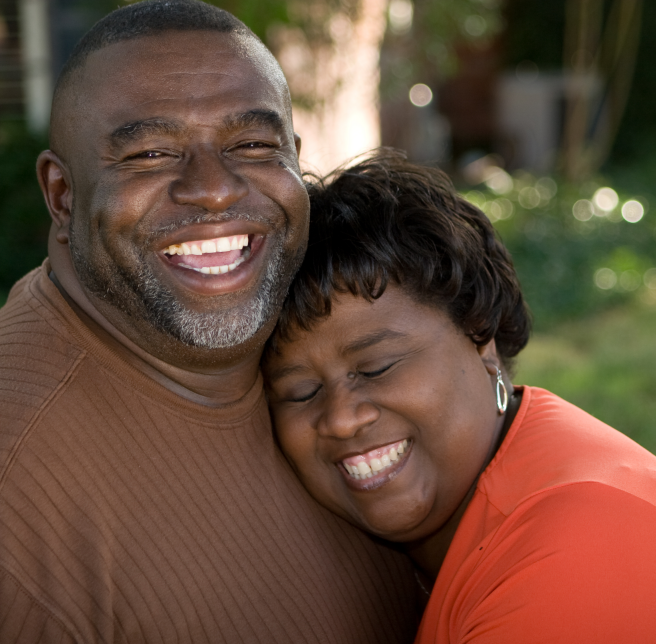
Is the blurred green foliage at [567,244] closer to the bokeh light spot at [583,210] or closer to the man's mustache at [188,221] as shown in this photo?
the bokeh light spot at [583,210]

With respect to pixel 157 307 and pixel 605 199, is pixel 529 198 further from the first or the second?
pixel 157 307

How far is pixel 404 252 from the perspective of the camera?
7.61 ft

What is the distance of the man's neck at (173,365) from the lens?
2.03 metres

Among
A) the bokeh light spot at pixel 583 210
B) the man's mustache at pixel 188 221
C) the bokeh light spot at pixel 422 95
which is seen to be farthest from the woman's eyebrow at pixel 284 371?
the bokeh light spot at pixel 422 95

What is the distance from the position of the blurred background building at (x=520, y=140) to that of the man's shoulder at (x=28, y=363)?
3.65 meters

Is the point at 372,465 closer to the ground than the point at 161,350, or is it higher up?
closer to the ground

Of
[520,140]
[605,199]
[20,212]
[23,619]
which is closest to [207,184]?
[23,619]

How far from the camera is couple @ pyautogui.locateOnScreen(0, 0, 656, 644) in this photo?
1.83 m

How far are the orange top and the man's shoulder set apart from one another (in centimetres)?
105

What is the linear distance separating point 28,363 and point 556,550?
1225mm

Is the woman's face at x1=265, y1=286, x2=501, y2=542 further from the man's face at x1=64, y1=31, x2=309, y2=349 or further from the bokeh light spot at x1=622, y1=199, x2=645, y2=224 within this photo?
the bokeh light spot at x1=622, y1=199, x2=645, y2=224

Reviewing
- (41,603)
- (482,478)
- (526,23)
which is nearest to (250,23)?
(482,478)

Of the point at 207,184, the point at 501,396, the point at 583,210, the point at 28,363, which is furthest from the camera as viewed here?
the point at 583,210

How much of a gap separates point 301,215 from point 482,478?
2.68ft
